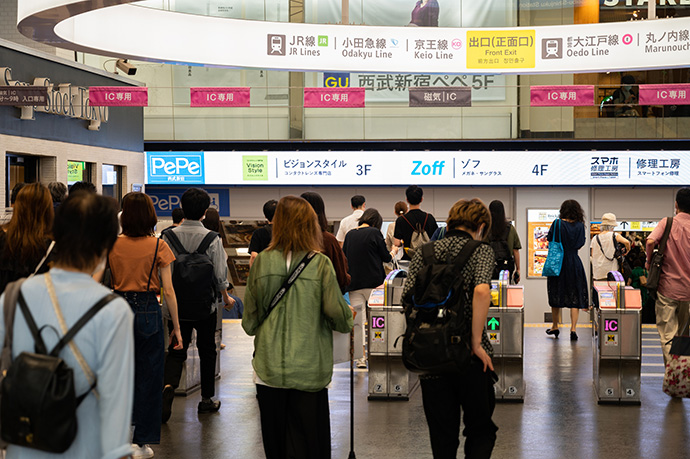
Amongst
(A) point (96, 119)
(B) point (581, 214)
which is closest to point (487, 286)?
(B) point (581, 214)

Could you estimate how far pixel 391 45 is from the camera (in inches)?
398

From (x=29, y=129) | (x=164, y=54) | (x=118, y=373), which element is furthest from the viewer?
(x=29, y=129)

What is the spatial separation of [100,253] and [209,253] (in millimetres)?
3884

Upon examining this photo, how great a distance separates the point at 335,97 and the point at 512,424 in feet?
23.9

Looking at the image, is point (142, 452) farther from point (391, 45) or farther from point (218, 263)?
point (391, 45)

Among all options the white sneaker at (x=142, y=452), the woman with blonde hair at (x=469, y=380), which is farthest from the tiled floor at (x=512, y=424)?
the woman with blonde hair at (x=469, y=380)

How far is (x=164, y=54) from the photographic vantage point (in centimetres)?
977

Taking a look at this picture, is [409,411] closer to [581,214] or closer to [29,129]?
[581,214]

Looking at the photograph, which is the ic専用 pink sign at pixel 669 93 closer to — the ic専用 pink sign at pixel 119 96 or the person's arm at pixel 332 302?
the ic専用 pink sign at pixel 119 96

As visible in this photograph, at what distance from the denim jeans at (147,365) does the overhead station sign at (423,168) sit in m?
13.4

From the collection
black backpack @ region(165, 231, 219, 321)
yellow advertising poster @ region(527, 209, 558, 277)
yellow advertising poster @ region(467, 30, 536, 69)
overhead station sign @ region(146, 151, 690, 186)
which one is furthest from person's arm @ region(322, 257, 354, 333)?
yellow advertising poster @ region(527, 209, 558, 277)

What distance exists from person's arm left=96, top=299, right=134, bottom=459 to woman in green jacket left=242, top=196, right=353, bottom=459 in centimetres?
177

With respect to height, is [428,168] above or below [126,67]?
below

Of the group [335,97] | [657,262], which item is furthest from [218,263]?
[335,97]
